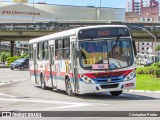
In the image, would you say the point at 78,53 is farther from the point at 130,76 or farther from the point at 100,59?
the point at 130,76

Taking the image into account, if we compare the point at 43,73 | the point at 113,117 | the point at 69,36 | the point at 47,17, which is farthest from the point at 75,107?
the point at 47,17

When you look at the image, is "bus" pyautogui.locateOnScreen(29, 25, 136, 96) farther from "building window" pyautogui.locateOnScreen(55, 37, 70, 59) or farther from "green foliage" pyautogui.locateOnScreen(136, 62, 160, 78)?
"green foliage" pyautogui.locateOnScreen(136, 62, 160, 78)

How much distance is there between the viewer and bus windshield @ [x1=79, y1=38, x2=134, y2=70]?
1823 centimetres

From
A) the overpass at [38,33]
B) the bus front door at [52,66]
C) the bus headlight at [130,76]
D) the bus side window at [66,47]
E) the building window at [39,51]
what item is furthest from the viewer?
the overpass at [38,33]

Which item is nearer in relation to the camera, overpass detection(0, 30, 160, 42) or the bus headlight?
the bus headlight

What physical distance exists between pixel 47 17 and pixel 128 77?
474ft

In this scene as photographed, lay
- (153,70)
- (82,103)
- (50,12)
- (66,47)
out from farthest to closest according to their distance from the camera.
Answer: (50,12) < (153,70) < (66,47) < (82,103)

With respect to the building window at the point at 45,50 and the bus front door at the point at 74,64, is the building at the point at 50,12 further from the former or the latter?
the bus front door at the point at 74,64

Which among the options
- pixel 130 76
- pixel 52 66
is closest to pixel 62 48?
pixel 52 66

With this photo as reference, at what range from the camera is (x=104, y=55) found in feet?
60.3

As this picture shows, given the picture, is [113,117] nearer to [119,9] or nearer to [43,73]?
[43,73]

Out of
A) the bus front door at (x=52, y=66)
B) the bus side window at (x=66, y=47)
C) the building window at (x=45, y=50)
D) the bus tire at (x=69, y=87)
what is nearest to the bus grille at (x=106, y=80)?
the bus tire at (x=69, y=87)

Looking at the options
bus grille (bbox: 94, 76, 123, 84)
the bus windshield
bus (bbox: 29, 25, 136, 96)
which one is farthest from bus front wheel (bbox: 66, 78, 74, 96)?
bus grille (bbox: 94, 76, 123, 84)

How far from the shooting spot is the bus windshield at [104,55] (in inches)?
718
